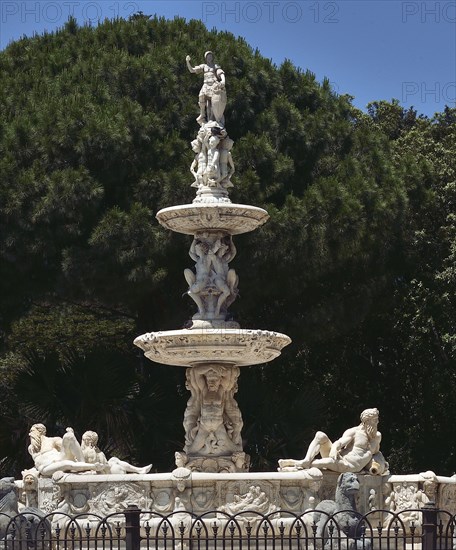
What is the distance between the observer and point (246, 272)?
29.0 metres

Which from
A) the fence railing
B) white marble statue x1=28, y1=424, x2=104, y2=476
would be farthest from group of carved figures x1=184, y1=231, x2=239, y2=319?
the fence railing

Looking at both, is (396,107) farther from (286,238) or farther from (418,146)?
(286,238)

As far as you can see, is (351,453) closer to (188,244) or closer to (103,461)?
(103,461)

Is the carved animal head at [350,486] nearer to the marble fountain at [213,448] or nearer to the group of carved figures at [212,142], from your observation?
the marble fountain at [213,448]

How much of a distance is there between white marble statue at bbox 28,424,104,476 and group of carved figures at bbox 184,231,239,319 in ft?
8.59

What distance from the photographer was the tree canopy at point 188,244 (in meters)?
28.4

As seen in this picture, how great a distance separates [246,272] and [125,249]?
2379 millimetres

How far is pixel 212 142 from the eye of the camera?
21891mm

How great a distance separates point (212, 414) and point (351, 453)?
2.18 metres

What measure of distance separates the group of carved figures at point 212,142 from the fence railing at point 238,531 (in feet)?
17.3

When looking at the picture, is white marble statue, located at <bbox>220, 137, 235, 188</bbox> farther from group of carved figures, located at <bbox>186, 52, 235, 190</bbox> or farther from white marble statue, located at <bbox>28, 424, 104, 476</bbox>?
white marble statue, located at <bbox>28, 424, 104, 476</bbox>

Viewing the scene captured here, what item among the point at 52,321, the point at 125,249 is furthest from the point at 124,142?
the point at 52,321

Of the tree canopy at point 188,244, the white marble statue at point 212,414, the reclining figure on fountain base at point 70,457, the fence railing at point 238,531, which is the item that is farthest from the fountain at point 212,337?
the tree canopy at point 188,244

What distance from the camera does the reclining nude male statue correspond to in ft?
65.0
